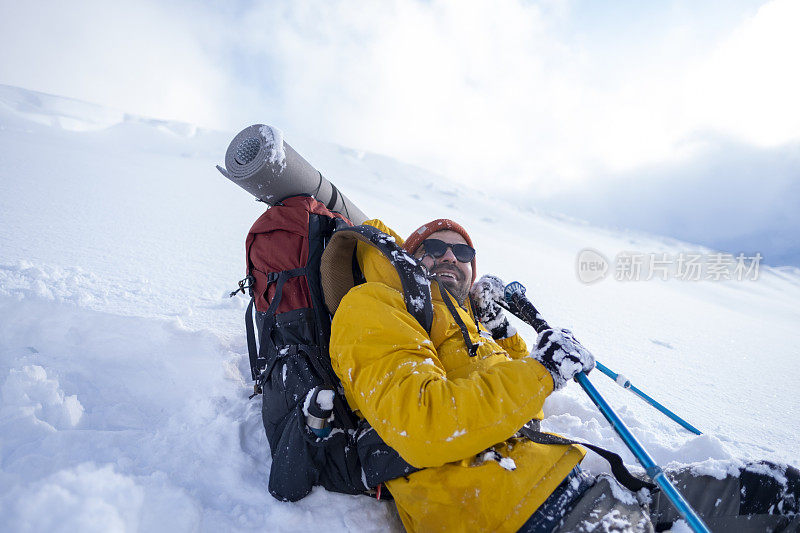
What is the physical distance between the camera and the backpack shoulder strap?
6.19 ft

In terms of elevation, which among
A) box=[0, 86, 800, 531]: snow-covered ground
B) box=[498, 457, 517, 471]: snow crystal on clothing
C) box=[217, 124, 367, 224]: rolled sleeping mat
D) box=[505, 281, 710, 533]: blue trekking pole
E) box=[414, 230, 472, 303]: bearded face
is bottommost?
box=[0, 86, 800, 531]: snow-covered ground

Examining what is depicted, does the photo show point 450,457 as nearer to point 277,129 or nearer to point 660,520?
point 660,520

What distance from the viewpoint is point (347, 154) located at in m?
41.5

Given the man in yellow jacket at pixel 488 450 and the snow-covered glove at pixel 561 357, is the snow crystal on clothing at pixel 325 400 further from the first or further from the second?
the snow-covered glove at pixel 561 357

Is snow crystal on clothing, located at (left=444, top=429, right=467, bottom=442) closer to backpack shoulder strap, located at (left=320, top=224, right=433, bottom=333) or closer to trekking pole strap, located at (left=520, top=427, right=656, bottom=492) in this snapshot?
trekking pole strap, located at (left=520, top=427, right=656, bottom=492)

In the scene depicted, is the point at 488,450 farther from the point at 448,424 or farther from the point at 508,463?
the point at 448,424

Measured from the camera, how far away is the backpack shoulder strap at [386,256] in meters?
1.89

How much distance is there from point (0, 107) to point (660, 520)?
28.4 m

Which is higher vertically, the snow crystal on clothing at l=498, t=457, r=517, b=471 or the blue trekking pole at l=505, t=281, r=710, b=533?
the blue trekking pole at l=505, t=281, r=710, b=533

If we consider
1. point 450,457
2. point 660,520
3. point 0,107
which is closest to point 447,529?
point 450,457

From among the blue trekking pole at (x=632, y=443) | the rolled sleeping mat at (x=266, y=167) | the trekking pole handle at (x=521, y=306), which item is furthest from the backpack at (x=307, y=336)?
the trekking pole handle at (x=521, y=306)
